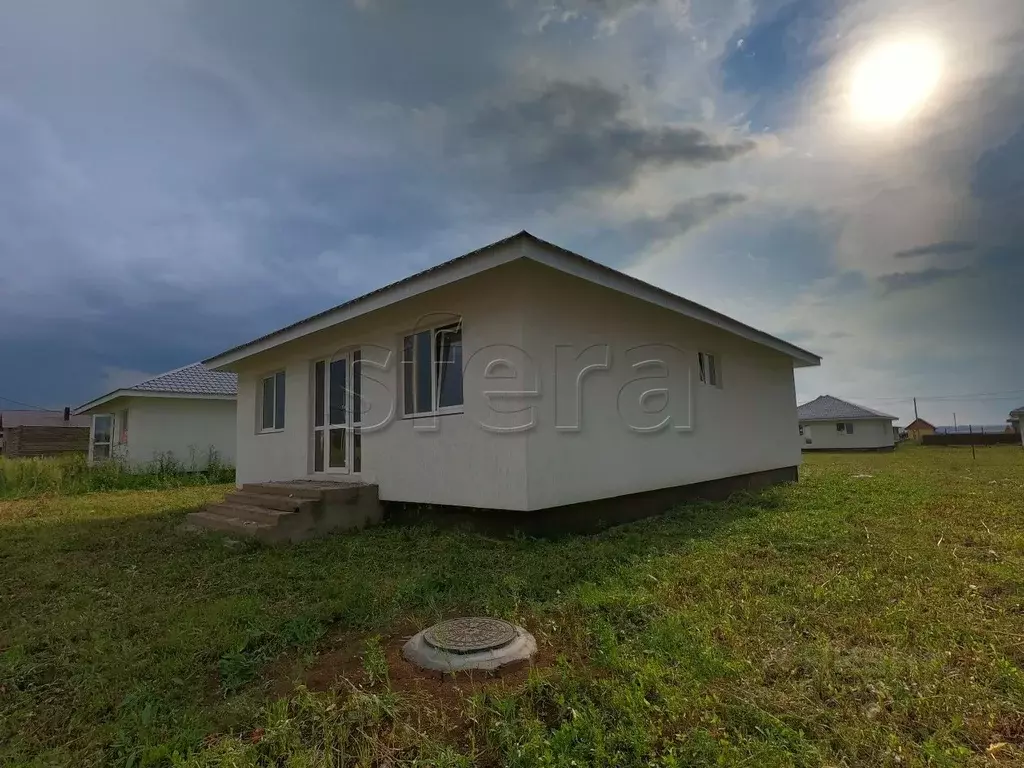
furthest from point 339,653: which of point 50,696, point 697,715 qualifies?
point 697,715

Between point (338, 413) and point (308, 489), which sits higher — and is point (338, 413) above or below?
above

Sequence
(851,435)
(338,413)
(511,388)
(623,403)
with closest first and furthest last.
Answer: (511,388) < (623,403) < (338,413) < (851,435)

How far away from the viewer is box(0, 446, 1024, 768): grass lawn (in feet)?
7.00

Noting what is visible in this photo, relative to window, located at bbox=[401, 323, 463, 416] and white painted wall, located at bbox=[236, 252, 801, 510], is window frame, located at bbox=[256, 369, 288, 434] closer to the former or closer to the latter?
white painted wall, located at bbox=[236, 252, 801, 510]

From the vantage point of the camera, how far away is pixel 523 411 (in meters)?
5.64

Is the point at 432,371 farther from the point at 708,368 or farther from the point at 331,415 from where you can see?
the point at 708,368

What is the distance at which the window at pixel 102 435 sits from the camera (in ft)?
65.8

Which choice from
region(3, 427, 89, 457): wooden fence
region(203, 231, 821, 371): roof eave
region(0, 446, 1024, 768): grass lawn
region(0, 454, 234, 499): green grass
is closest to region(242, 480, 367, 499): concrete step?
region(0, 446, 1024, 768): grass lawn

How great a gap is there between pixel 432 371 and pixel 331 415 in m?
2.65

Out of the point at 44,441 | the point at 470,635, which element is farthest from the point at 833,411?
the point at 44,441

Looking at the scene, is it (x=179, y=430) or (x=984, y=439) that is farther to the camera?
(x=984, y=439)

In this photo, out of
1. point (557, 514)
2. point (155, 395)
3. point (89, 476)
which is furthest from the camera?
point (155, 395)

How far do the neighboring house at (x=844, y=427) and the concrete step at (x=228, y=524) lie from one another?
3899cm

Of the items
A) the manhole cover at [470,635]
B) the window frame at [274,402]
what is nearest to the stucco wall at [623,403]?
the manhole cover at [470,635]
